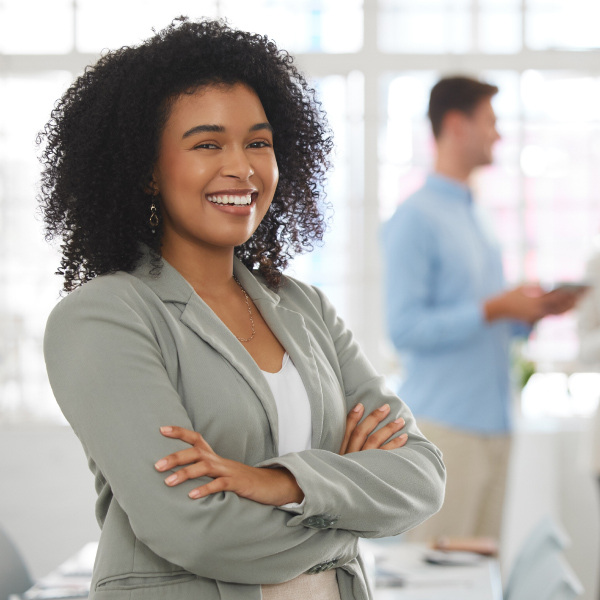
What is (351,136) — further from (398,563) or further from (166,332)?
(166,332)

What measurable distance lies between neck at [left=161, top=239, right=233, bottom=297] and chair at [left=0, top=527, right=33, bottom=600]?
142cm

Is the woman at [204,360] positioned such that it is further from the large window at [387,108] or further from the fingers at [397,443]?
the large window at [387,108]

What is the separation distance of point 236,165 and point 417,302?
1.96m

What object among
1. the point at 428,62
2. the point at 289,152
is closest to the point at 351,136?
the point at 428,62

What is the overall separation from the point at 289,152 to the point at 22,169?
371cm

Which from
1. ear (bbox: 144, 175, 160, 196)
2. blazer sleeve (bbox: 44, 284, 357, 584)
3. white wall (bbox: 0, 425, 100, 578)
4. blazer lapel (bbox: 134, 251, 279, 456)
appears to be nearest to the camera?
blazer sleeve (bbox: 44, 284, 357, 584)

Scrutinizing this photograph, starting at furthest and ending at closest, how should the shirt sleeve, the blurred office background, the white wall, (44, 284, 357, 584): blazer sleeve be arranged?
1. the blurred office background
2. the white wall
3. the shirt sleeve
4. (44, 284, 357, 584): blazer sleeve

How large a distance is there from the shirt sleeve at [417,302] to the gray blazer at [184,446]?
5.80ft

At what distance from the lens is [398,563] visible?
9.04 ft

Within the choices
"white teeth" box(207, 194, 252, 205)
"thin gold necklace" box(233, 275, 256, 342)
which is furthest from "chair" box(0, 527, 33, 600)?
"white teeth" box(207, 194, 252, 205)

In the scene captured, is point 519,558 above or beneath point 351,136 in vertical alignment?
beneath

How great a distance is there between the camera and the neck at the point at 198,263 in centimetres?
171

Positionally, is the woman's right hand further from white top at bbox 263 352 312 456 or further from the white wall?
the white wall

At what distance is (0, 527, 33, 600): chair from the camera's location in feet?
8.74
